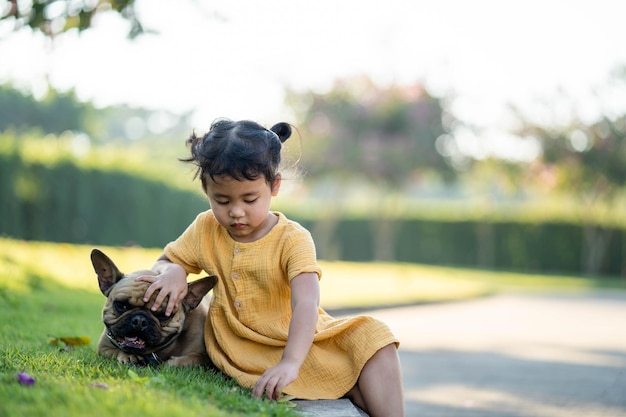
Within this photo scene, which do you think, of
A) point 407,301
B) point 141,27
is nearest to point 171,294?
point 141,27

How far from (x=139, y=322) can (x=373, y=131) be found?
31.1 meters

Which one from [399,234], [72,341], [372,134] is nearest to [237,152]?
[72,341]

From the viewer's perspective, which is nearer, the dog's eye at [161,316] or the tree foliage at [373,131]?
the dog's eye at [161,316]

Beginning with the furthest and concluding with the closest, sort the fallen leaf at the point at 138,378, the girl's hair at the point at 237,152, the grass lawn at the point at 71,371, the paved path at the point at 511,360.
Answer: the paved path at the point at 511,360 < the girl's hair at the point at 237,152 < the fallen leaf at the point at 138,378 < the grass lawn at the point at 71,371

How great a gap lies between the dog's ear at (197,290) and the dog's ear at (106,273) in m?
0.39

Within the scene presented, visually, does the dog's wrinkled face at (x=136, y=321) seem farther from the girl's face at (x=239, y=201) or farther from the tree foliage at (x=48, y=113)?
the tree foliage at (x=48, y=113)

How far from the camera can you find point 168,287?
400 centimetres

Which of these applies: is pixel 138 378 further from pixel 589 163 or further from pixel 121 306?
pixel 589 163

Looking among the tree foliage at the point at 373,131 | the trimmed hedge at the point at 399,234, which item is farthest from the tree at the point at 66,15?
the tree foliage at the point at 373,131

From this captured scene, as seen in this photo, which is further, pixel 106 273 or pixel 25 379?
pixel 106 273

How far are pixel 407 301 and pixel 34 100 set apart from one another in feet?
119

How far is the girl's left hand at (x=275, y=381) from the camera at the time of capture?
3555mm

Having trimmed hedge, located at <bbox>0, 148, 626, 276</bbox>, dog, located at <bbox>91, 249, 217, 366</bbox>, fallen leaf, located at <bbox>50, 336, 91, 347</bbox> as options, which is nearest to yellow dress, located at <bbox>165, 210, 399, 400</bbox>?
dog, located at <bbox>91, 249, 217, 366</bbox>

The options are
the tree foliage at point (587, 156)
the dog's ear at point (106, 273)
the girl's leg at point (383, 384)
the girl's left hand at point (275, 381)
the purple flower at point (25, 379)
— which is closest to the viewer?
the purple flower at point (25, 379)
